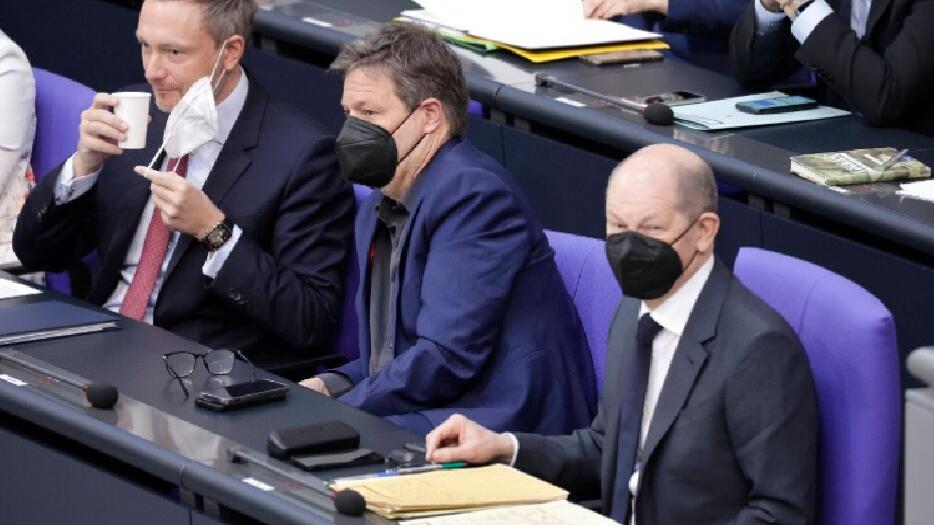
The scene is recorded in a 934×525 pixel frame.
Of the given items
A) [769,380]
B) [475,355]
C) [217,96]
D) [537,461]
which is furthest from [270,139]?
[769,380]

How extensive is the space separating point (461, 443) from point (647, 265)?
41cm

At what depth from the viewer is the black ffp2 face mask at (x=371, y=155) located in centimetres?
358

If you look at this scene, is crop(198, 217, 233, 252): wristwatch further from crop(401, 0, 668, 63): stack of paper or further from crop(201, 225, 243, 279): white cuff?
crop(401, 0, 668, 63): stack of paper

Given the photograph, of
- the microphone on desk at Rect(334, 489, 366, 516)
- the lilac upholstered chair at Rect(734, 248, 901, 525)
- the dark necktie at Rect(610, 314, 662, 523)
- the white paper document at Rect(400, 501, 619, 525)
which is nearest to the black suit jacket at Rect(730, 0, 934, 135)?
the lilac upholstered chair at Rect(734, 248, 901, 525)

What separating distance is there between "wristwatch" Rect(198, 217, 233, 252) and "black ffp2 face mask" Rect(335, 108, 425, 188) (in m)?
0.36

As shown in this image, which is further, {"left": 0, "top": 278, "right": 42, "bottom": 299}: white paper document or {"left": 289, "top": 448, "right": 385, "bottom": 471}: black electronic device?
{"left": 0, "top": 278, "right": 42, "bottom": 299}: white paper document

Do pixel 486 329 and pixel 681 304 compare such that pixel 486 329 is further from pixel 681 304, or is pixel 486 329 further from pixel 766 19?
pixel 766 19

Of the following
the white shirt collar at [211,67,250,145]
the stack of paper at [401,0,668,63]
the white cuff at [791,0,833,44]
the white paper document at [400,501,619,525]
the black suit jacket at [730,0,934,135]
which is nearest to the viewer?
the white paper document at [400,501,619,525]

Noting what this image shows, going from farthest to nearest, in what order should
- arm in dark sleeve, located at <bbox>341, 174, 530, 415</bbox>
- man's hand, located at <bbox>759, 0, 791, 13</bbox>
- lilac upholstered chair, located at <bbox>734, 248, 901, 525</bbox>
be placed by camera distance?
man's hand, located at <bbox>759, 0, 791, 13</bbox>, arm in dark sleeve, located at <bbox>341, 174, 530, 415</bbox>, lilac upholstered chair, located at <bbox>734, 248, 901, 525</bbox>

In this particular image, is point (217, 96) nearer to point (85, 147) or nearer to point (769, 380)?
point (85, 147)

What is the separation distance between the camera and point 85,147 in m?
4.02

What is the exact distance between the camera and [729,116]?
445 cm

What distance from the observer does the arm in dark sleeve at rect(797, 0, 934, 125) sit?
4.32 metres

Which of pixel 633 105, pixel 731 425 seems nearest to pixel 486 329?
pixel 731 425
